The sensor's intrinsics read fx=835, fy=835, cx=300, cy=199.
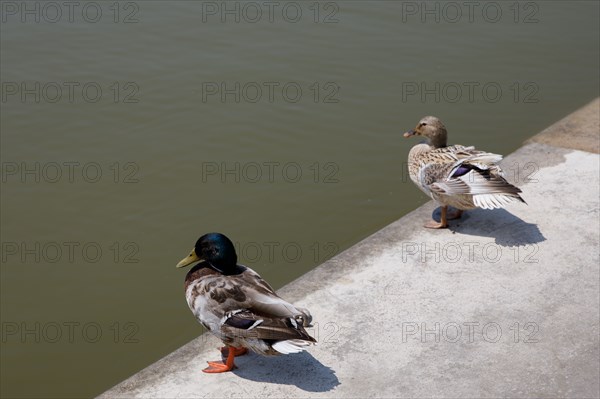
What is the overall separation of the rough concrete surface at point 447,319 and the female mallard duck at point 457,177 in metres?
0.34

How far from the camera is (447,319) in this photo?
20.2ft

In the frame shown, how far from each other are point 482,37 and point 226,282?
860 cm

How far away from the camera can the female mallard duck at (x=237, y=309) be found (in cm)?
530

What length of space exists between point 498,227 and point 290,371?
2.75 metres

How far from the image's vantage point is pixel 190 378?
557 centimetres

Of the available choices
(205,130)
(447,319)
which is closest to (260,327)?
(447,319)

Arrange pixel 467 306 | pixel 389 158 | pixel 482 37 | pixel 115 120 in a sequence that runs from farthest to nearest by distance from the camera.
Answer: pixel 482 37
pixel 115 120
pixel 389 158
pixel 467 306

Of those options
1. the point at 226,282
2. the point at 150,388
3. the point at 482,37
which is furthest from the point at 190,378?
the point at 482,37

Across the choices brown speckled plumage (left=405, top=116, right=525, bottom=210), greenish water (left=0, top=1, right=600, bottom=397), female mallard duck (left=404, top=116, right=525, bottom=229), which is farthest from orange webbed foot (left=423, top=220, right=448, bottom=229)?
greenish water (left=0, top=1, right=600, bottom=397)

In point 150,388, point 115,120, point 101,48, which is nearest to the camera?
point 150,388

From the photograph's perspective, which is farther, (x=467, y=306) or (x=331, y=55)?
(x=331, y=55)

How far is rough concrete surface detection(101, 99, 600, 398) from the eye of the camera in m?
5.51

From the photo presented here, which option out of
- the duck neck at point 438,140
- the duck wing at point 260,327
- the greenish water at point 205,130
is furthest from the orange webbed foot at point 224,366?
the duck neck at point 438,140

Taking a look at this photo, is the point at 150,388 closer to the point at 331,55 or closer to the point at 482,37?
A: the point at 331,55
